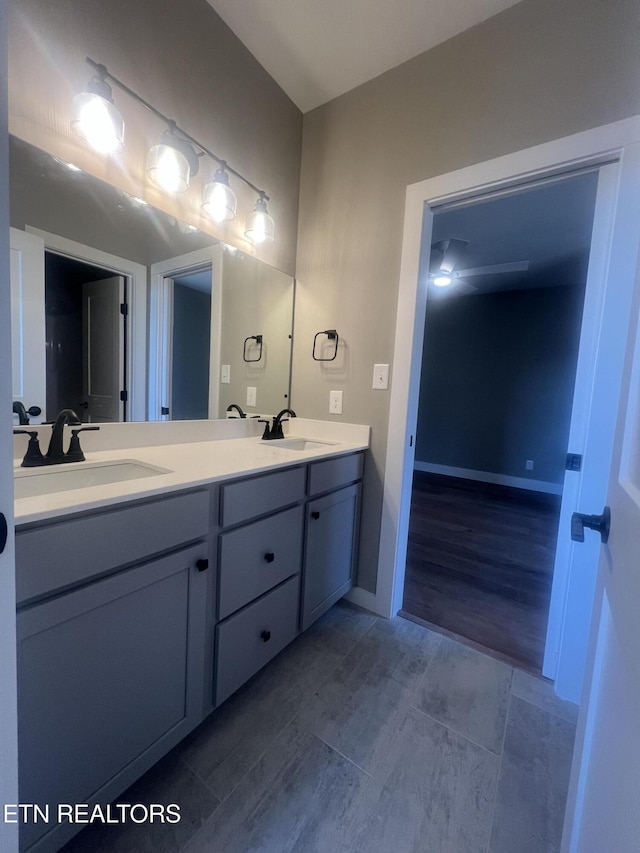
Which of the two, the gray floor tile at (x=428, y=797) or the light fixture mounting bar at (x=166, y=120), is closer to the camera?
the gray floor tile at (x=428, y=797)

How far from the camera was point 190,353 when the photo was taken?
1645 mm

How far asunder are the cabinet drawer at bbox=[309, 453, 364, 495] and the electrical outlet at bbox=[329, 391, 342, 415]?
0.29 m

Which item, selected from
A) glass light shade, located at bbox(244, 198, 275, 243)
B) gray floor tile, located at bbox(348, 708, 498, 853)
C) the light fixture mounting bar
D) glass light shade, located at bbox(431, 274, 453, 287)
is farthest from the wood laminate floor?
the light fixture mounting bar

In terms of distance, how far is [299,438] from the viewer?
194 centimetres

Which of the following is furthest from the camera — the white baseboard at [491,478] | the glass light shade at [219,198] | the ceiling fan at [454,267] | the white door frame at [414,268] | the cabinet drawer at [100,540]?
the white baseboard at [491,478]

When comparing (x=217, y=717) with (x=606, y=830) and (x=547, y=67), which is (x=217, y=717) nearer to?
(x=606, y=830)

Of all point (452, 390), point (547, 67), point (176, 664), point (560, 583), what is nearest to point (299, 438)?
point (176, 664)

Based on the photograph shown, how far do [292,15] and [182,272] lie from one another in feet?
3.80

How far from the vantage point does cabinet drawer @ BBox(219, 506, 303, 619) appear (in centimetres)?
111

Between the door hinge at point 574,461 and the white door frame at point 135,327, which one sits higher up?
the white door frame at point 135,327

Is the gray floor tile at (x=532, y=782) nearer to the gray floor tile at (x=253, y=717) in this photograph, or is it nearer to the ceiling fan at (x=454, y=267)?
the gray floor tile at (x=253, y=717)

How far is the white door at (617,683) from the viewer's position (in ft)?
1.49

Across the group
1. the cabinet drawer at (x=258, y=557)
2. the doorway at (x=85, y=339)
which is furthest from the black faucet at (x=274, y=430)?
the doorway at (x=85, y=339)

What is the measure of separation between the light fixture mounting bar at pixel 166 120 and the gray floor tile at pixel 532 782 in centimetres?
250
